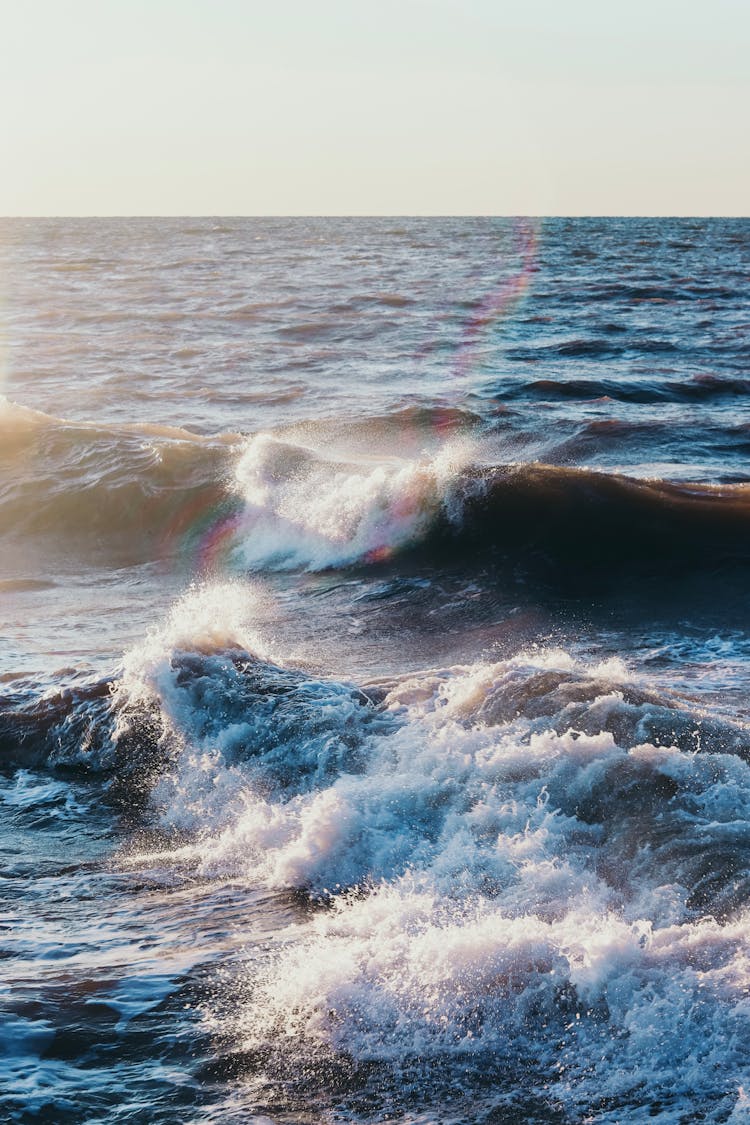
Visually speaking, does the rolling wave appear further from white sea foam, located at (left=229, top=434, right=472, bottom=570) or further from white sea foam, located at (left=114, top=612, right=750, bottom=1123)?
white sea foam, located at (left=114, top=612, right=750, bottom=1123)

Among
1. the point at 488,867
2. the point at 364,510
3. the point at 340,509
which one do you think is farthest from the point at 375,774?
the point at 340,509

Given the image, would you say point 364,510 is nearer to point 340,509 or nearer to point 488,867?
point 340,509

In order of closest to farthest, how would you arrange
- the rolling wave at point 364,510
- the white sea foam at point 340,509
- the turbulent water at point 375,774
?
the turbulent water at point 375,774 < the rolling wave at point 364,510 < the white sea foam at point 340,509

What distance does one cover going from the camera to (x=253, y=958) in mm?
4848

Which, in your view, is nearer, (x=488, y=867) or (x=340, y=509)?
(x=488, y=867)

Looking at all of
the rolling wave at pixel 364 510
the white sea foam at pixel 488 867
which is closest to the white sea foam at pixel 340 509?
the rolling wave at pixel 364 510

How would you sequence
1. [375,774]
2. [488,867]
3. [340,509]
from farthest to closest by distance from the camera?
[340,509]
[375,774]
[488,867]

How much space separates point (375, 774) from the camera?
248 inches

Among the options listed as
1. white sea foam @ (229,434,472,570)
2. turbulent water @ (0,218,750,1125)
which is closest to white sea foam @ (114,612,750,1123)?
turbulent water @ (0,218,750,1125)

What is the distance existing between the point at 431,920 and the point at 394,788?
3.88 ft

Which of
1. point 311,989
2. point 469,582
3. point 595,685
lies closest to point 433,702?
point 595,685

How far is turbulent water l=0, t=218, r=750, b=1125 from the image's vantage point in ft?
13.7

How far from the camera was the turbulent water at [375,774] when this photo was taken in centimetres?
417

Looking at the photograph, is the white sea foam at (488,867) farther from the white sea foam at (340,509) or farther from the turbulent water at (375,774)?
the white sea foam at (340,509)
